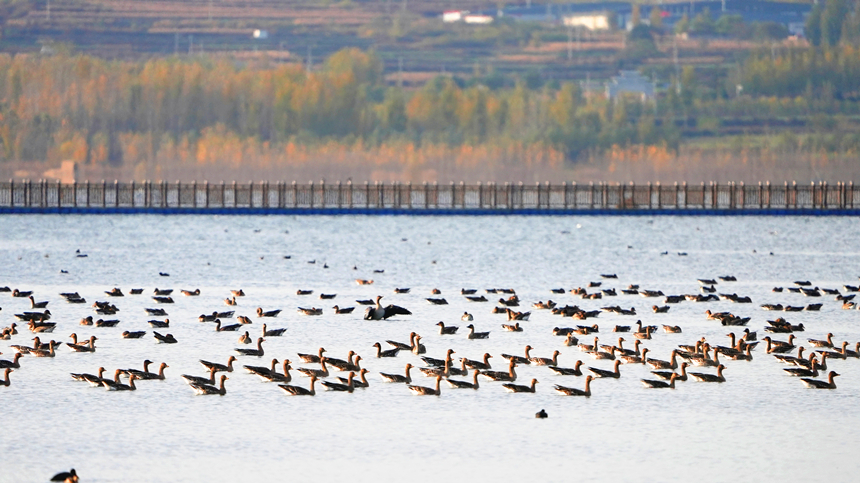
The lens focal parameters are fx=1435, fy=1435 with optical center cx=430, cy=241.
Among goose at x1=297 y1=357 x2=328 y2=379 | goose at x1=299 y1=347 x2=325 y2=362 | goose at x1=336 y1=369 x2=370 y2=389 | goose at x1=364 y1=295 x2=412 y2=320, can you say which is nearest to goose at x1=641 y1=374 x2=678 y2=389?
goose at x1=336 y1=369 x2=370 y2=389

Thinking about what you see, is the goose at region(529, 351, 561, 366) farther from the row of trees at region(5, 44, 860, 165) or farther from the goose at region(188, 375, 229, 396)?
the row of trees at region(5, 44, 860, 165)

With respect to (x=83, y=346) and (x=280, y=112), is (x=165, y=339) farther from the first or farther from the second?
(x=280, y=112)

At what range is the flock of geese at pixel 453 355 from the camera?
31.1 metres

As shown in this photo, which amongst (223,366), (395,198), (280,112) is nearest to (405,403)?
(223,366)

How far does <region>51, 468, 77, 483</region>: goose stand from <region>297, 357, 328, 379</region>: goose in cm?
905

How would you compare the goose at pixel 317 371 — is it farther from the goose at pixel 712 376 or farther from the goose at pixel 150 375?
the goose at pixel 712 376

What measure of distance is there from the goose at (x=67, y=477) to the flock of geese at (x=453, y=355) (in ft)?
24.2

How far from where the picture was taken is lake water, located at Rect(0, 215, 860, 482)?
24688mm

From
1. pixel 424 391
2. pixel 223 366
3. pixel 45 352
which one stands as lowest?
pixel 424 391

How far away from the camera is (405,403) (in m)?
29.7

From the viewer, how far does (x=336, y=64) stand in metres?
199

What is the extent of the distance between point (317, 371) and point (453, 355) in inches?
187

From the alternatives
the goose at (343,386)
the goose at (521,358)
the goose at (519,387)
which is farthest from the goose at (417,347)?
the goose at (519,387)

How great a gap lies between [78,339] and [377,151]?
496 ft
